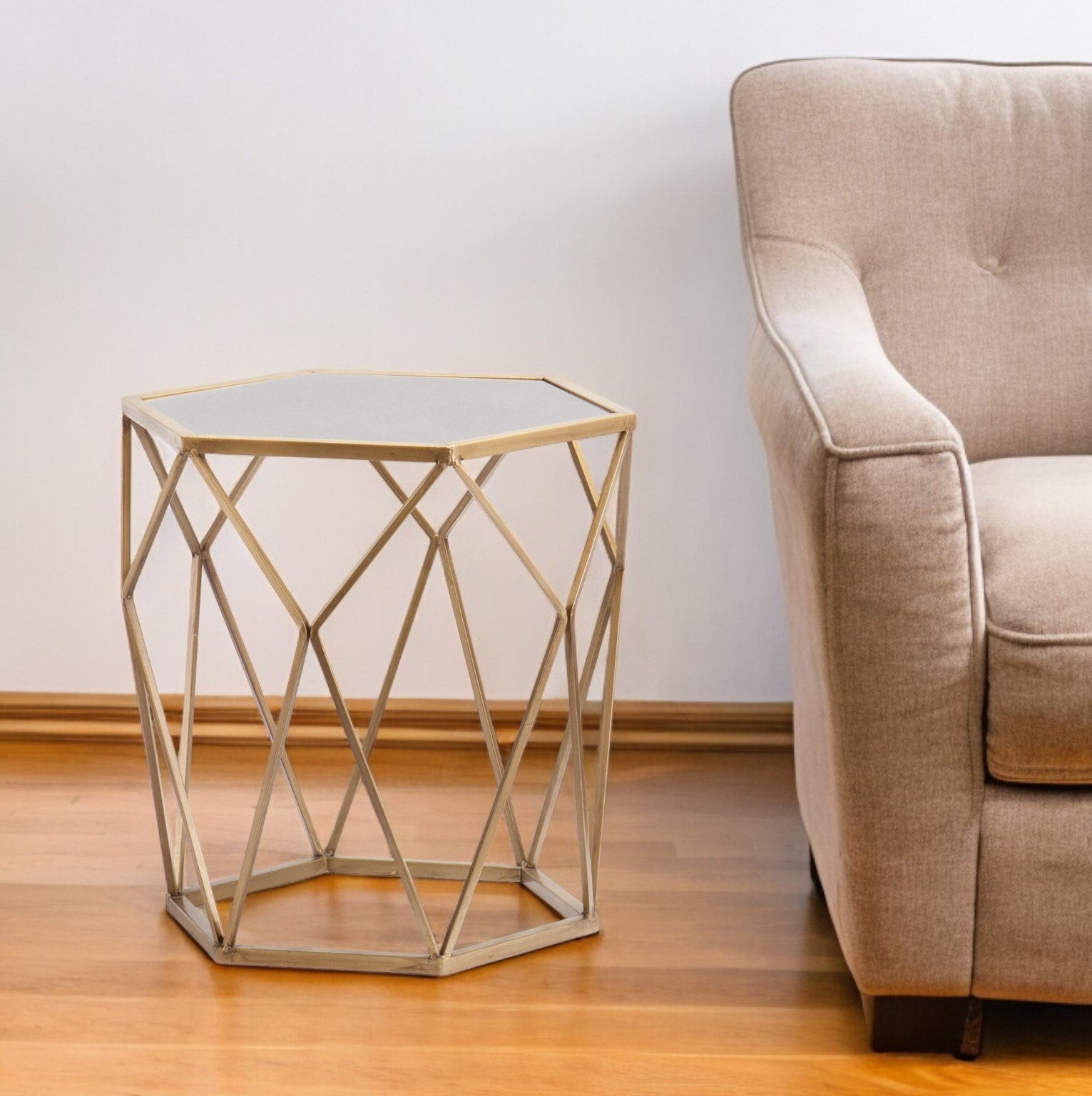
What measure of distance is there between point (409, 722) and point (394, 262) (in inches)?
22.1

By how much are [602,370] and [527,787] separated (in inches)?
19.8

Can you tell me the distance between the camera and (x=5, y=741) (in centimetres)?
166

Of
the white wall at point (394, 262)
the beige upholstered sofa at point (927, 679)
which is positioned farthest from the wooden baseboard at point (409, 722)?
the beige upholstered sofa at point (927, 679)

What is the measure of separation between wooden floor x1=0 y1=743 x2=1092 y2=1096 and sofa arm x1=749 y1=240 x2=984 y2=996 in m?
0.12

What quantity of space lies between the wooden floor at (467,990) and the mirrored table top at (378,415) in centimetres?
46

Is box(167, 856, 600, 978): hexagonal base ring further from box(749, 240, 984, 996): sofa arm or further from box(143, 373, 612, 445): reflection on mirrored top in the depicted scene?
box(143, 373, 612, 445): reflection on mirrored top

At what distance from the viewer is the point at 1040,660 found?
3.03 feet

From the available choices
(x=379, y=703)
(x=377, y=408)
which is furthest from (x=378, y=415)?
(x=379, y=703)

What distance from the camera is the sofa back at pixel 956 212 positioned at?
137 cm

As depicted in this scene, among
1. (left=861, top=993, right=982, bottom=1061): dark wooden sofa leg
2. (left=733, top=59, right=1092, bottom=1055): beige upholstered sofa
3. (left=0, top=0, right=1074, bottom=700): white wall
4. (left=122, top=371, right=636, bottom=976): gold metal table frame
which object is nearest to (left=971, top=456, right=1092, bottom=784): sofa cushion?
(left=733, top=59, right=1092, bottom=1055): beige upholstered sofa

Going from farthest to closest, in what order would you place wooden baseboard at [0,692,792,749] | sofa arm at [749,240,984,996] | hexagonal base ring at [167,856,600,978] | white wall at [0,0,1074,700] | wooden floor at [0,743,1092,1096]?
wooden baseboard at [0,692,792,749]
white wall at [0,0,1074,700]
hexagonal base ring at [167,856,600,978]
wooden floor at [0,743,1092,1096]
sofa arm at [749,240,984,996]

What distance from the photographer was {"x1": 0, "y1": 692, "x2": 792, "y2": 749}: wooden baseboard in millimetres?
1651

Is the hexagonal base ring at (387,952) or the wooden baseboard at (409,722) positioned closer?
the hexagonal base ring at (387,952)

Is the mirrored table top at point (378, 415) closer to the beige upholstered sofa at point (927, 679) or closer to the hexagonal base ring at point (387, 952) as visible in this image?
the beige upholstered sofa at point (927, 679)
